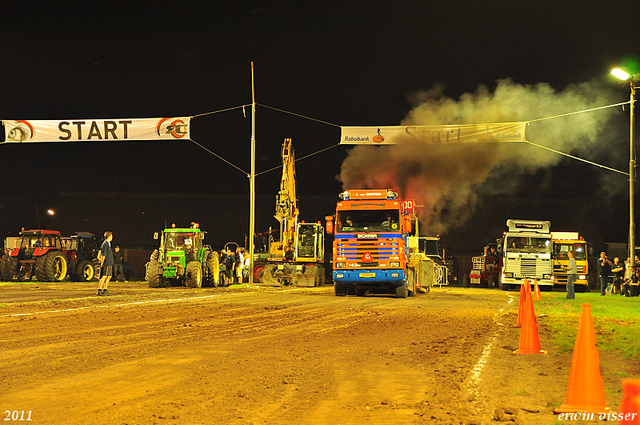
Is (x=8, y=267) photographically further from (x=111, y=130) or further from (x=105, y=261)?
(x=105, y=261)

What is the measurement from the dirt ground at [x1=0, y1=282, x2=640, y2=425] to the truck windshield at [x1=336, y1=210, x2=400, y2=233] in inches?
334

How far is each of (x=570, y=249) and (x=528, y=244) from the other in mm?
4475

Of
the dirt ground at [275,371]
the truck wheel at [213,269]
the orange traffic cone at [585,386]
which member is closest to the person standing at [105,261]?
the dirt ground at [275,371]

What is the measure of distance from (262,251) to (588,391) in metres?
35.6

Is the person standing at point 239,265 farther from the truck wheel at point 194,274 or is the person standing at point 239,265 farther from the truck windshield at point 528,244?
the truck windshield at point 528,244

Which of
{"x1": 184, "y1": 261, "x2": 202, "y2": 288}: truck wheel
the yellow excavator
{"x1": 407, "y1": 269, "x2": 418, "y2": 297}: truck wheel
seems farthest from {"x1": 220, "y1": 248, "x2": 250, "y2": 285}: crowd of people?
{"x1": 407, "y1": 269, "x2": 418, "y2": 297}: truck wheel

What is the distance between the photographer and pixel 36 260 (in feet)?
109

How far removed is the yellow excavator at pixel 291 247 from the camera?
1382 inches

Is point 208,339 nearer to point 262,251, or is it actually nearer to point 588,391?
point 588,391

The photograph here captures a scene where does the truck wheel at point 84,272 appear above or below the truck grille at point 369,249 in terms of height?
below

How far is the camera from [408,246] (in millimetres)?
26016

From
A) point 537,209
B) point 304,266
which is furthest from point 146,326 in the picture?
point 537,209

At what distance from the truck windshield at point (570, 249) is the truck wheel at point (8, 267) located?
28.5m

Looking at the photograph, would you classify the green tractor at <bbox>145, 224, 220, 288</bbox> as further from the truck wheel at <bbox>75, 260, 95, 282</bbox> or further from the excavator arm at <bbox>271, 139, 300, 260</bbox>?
the truck wheel at <bbox>75, 260, 95, 282</bbox>
